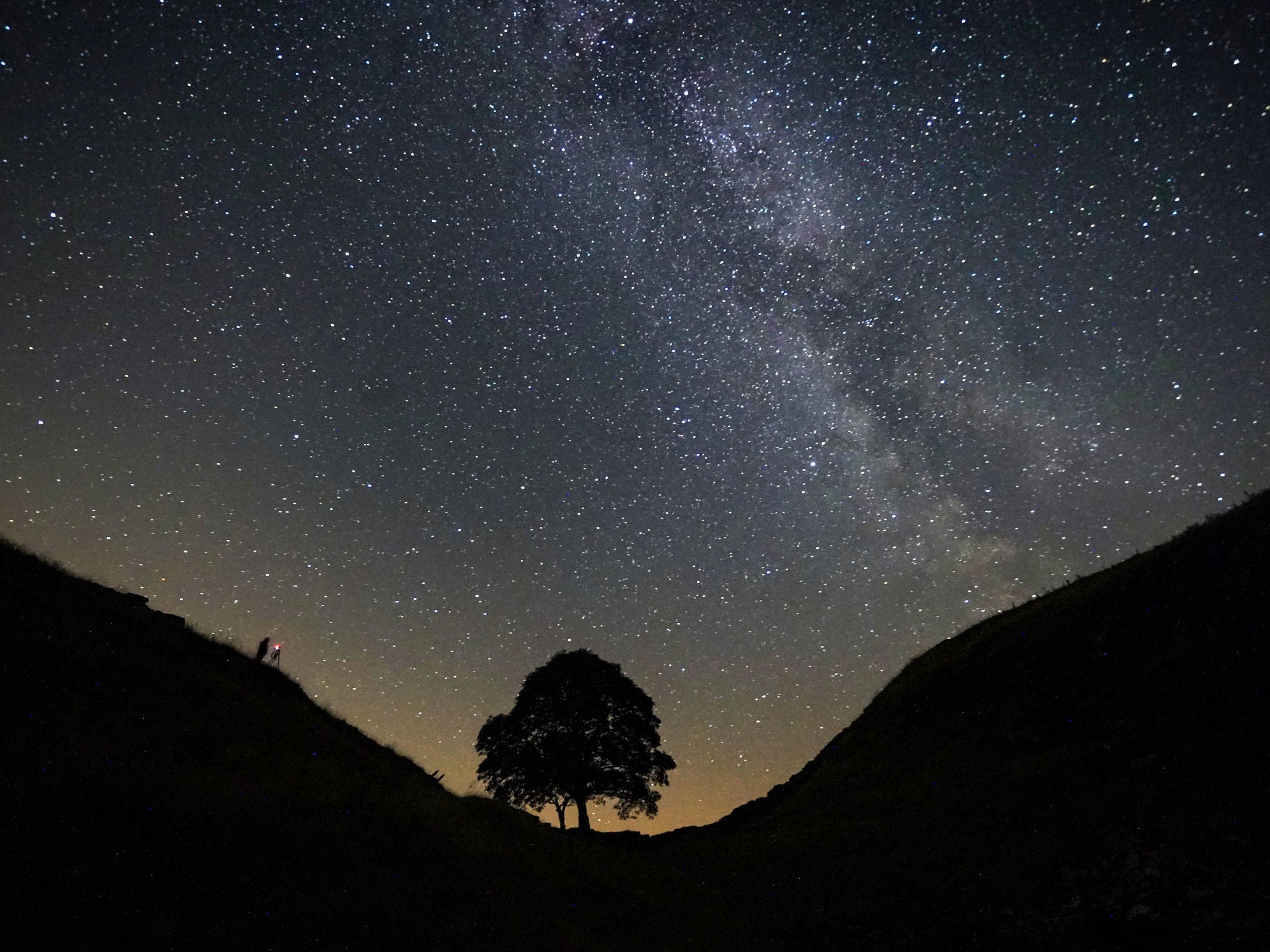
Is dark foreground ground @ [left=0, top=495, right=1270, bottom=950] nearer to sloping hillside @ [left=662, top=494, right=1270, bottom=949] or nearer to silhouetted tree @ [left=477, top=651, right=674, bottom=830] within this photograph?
sloping hillside @ [left=662, top=494, right=1270, bottom=949]

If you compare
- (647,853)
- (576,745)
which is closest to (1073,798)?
(647,853)

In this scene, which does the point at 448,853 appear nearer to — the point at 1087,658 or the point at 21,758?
the point at 21,758

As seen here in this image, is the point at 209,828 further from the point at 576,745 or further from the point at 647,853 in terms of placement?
the point at 576,745

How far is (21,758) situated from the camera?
25.0 feet

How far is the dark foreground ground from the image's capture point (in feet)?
22.6

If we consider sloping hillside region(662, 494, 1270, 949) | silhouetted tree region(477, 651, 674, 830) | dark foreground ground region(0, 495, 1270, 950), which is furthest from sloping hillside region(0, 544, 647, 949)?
silhouetted tree region(477, 651, 674, 830)

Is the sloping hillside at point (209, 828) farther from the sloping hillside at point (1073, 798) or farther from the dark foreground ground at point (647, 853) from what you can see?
the sloping hillside at point (1073, 798)

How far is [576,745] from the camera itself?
29.0 m

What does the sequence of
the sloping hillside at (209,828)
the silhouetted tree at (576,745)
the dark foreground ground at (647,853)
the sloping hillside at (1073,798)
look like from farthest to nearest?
the silhouetted tree at (576,745)
the sloping hillside at (1073,798)
the dark foreground ground at (647,853)
the sloping hillside at (209,828)

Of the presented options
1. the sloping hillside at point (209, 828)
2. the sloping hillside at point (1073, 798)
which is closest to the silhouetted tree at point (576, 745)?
the sloping hillside at point (1073, 798)

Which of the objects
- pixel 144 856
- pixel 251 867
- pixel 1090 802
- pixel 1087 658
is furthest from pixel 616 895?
pixel 1087 658

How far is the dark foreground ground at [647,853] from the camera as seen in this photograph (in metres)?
6.90

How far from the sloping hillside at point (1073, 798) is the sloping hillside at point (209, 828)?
503 centimetres

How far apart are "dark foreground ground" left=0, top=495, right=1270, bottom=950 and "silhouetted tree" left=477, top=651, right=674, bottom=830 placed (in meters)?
11.2
